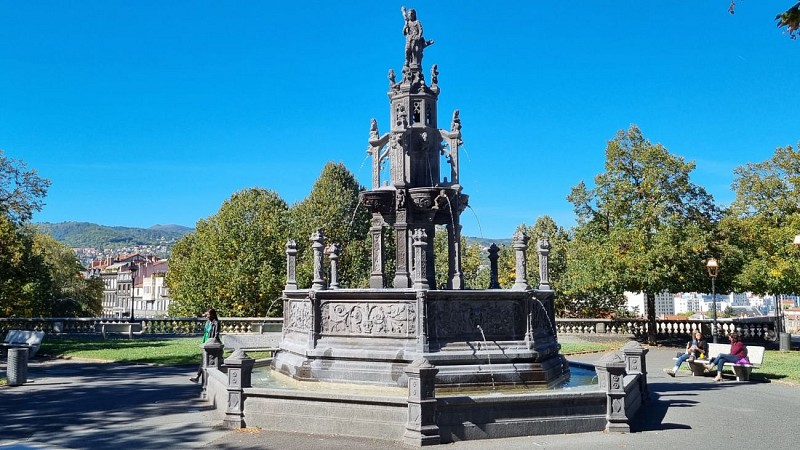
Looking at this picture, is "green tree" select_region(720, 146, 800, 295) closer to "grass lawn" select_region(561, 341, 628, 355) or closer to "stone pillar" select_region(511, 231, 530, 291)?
"grass lawn" select_region(561, 341, 628, 355)

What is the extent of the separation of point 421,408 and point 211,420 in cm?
422

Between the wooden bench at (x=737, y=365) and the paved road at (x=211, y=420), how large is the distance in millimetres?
786

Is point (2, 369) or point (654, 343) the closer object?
point (2, 369)

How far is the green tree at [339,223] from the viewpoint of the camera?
44.9m

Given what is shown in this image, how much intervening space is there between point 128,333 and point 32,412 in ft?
72.8

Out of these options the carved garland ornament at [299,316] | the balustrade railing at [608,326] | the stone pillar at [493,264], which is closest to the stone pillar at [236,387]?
the carved garland ornament at [299,316]

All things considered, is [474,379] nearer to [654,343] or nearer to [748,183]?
[654,343]

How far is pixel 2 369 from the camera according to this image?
20.4 metres

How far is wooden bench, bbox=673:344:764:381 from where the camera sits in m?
18.3

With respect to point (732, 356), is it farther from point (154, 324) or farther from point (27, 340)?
point (154, 324)

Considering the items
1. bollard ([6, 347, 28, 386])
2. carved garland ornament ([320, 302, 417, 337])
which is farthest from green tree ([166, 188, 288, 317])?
carved garland ornament ([320, 302, 417, 337])

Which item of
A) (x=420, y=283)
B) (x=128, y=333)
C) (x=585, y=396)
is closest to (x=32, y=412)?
(x=420, y=283)

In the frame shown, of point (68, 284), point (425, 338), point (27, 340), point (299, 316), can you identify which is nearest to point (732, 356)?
point (425, 338)

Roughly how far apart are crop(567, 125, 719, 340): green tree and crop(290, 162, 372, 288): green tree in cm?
1663
